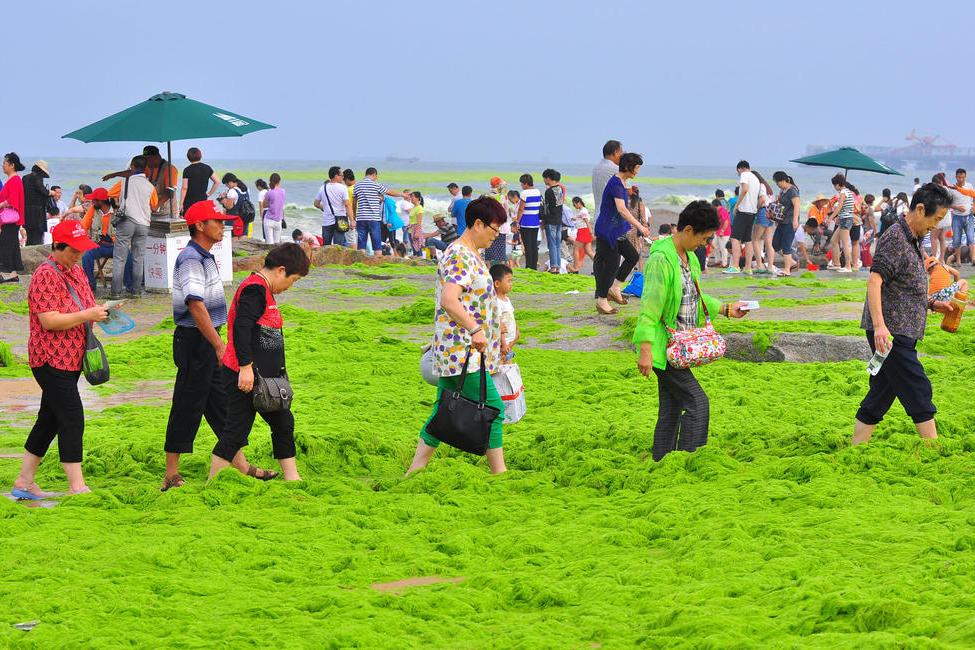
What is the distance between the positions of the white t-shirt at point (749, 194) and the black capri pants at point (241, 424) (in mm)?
14157

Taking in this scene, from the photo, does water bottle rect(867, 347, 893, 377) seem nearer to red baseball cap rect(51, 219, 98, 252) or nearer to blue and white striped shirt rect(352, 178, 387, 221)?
red baseball cap rect(51, 219, 98, 252)

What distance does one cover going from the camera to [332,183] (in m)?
23.0

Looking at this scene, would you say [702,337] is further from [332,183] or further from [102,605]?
[332,183]

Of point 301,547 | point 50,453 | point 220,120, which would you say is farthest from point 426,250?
point 301,547

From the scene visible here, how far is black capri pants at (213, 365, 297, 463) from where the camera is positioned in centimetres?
705

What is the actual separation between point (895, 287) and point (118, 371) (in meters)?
7.62

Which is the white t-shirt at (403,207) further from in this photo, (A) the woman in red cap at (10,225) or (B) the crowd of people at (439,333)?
(B) the crowd of people at (439,333)

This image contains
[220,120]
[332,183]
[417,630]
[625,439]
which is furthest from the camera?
[332,183]

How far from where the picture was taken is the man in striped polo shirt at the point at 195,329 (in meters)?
7.16

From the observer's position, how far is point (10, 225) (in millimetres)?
18016

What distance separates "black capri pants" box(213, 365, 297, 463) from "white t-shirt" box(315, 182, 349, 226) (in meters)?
16.0

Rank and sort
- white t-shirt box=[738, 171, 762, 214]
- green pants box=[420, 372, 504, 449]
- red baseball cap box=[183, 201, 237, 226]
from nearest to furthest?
green pants box=[420, 372, 504, 449], red baseball cap box=[183, 201, 237, 226], white t-shirt box=[738, 171, 762, 214]

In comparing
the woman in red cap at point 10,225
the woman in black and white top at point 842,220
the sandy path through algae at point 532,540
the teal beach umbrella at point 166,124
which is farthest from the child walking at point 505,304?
the woman in black and white top at point 842,220

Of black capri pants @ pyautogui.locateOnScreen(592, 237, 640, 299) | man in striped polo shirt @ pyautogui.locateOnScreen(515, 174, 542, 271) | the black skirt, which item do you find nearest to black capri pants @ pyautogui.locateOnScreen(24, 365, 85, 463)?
black capri pants @ pyautogui.locateOnScreen(592, 237, 640, 299)
